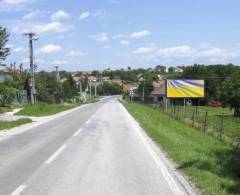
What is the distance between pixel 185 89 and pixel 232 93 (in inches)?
785

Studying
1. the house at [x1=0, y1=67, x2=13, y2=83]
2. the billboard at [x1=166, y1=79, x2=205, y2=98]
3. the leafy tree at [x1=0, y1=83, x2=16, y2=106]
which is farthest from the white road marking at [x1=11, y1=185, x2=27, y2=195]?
the house at [x1=0, y1=67, x2=13, y2=83]

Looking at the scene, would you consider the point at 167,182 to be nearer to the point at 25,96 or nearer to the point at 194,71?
the point at 25,96

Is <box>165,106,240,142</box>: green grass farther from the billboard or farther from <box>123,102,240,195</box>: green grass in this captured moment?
<box>123,102,240,195</box>: green grass

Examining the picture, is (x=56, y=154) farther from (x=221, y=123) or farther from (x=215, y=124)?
(x=215, y=124)

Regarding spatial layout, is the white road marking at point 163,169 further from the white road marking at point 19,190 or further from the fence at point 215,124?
the fence at point 215,124

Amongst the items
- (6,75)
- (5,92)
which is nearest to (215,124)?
(5,92)

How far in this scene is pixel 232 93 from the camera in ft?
238

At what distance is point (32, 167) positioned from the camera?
12500mm

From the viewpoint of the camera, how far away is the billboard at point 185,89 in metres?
54.7

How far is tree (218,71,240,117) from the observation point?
7116cm

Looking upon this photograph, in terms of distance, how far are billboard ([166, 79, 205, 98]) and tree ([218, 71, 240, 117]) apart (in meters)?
16.6

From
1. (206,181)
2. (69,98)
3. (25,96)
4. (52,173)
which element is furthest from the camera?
(69,98)

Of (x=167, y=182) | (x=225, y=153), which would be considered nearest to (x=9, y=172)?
(x=167, y=182)

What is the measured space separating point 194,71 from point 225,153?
378 ft
